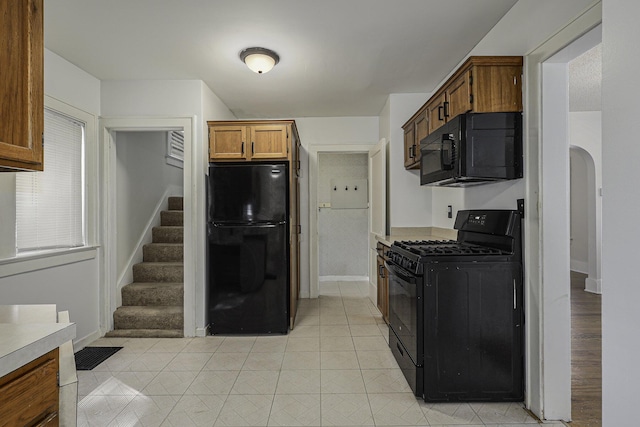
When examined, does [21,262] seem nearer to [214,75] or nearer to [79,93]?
[79,93]

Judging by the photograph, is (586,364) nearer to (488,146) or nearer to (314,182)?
(488,146)

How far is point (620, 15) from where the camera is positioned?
38.7 inches

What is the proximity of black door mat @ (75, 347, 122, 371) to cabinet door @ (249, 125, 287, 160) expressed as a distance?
7.42 feet

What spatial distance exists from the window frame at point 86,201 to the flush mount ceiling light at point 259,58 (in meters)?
1.66

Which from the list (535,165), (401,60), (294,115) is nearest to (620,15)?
(535,165)

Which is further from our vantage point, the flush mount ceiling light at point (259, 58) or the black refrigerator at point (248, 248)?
the black refrigerator at point (248, 248)

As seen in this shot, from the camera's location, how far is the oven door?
2240 mm

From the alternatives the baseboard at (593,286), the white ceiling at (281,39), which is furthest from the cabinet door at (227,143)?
the baseboard at (593,286)

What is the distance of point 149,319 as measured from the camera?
3.62 meters

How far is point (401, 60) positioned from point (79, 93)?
3.05m

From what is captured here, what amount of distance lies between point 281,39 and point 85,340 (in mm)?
3296

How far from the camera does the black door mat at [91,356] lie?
2882 mm

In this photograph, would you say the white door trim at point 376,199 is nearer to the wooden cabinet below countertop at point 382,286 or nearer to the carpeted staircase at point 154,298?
the wooden cabinet below countertop at point 382,286

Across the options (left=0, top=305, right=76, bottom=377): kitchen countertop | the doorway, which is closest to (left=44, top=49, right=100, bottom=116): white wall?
(left=0, top=305, right=76, bottom=377): kitchen countertop
